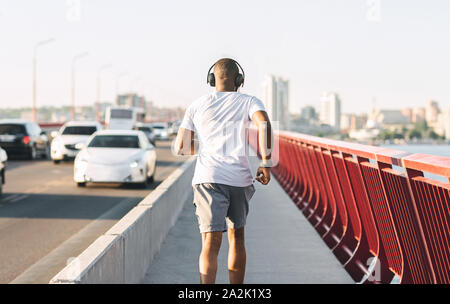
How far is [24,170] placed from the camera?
2298 cm

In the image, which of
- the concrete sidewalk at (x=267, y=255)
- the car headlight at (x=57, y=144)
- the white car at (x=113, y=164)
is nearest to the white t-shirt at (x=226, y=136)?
the concrete sidewalk at (x=267, y=255)

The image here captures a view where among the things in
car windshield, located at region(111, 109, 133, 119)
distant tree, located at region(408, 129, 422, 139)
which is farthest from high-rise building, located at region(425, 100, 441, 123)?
car windshield, located at region(111, 109, 133, 119)

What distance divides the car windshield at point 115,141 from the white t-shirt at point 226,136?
13.8m

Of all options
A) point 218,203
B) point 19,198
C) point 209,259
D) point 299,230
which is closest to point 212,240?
point 209,259

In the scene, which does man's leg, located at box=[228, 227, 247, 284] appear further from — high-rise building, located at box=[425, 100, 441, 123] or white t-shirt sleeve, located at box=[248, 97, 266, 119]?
high-rise building, located at box=[425, 100, 441, 123]

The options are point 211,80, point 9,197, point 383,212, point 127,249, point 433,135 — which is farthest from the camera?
point 433,135

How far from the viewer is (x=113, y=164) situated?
55.2 feet

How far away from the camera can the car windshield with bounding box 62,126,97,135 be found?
88.5 feet

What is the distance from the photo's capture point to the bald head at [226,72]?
4.89 m

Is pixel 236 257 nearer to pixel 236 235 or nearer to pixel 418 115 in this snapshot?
pixel 236 235

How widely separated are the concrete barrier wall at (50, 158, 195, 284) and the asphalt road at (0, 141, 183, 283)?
1062mm

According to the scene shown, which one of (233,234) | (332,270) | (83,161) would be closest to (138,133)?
(83,161)

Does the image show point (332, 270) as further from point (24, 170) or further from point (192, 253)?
point (24, 170)

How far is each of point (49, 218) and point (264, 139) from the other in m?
7.74
